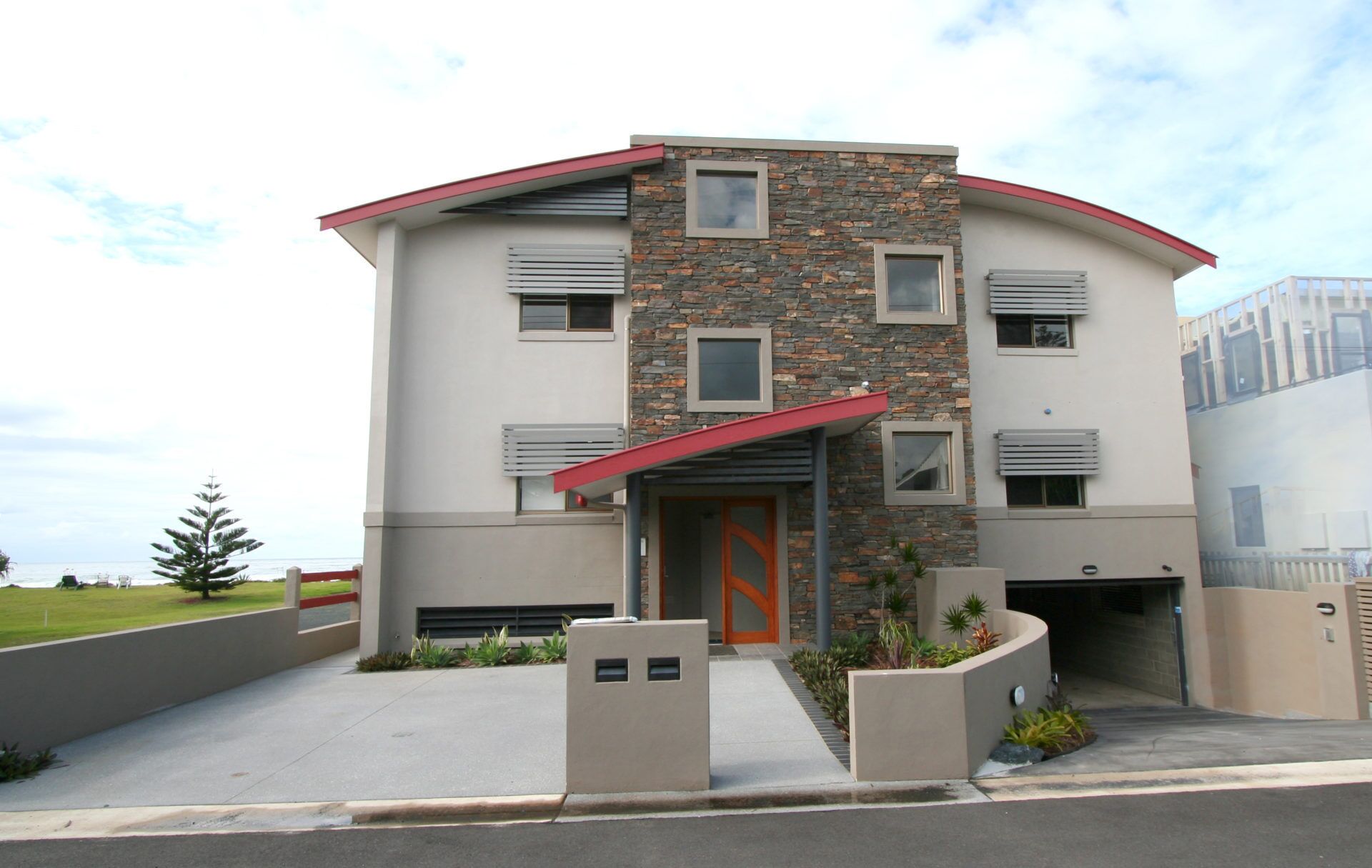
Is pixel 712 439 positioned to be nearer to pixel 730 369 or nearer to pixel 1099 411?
pixel 730 369

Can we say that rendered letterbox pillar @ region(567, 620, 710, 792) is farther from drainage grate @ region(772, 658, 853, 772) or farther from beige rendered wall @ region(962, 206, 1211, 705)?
beige rendered wall @ region(962, 206, 1211, 705)

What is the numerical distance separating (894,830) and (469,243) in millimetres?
11317

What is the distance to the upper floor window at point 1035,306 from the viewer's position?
575 inches

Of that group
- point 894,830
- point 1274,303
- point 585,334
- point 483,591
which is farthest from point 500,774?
point 1274,303

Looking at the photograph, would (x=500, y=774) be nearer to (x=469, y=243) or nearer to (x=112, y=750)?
(x=112, y=750)

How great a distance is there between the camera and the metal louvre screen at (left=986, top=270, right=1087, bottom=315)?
14.6 meters

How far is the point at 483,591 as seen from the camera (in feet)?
43.1

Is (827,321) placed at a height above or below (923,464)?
above

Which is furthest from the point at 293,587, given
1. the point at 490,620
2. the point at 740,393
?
the point at 740,393

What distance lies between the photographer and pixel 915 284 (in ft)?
44.2

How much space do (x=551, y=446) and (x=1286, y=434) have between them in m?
13.1

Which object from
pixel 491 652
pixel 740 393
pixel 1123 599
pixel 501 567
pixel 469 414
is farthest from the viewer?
pixel 1123 599

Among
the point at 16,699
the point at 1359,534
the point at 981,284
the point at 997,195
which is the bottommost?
the point at 16,699

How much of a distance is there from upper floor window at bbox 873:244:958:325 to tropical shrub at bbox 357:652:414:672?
28.8ft
